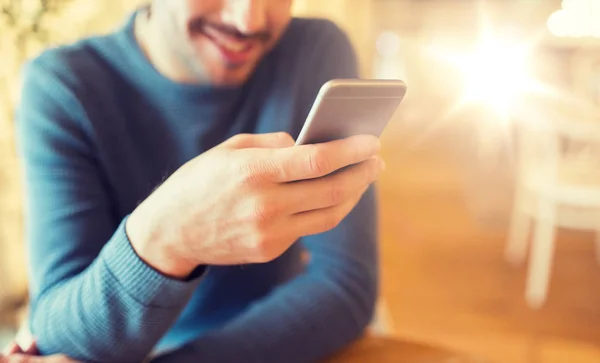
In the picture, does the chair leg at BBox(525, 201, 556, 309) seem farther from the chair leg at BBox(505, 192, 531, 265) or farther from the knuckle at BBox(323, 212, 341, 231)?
the knuckle at BBox(323, 212, 341, 231)

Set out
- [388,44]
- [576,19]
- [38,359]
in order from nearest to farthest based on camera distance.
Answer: [38,359], [576,19], [388,44]

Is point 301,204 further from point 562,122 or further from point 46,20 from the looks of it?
point 562,122

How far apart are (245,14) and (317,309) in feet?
1.07

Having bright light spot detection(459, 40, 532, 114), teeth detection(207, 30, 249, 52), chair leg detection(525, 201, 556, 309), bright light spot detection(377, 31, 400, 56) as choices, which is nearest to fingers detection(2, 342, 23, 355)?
teeth detection(207, 30, 249, 52)

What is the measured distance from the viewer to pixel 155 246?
0.45m

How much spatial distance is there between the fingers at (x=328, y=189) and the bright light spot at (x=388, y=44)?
384 centimetres

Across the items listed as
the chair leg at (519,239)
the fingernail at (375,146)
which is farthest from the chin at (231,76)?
the chair leg at (519,239)

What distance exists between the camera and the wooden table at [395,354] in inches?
20.2

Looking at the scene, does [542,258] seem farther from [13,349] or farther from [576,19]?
[13,349]

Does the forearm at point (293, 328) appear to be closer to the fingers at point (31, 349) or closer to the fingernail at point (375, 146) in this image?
the fingers at point (31, 349)

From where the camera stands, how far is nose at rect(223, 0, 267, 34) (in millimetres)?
561

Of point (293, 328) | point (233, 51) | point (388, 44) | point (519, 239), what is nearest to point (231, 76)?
point (233, 51)

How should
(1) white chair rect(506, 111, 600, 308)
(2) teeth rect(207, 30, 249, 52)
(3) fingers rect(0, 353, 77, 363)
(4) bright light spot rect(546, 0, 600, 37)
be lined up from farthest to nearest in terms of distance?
(1) white chair rect(506, 111, 600, 308) → (4) bright light spot rect(546, 0, 600, 37) → (2) teeth rect(207, 30, 249, 52) → (3) fingers rect(0, 353, 77, 363)

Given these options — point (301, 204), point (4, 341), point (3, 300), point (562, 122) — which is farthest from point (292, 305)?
point (562, 122)
